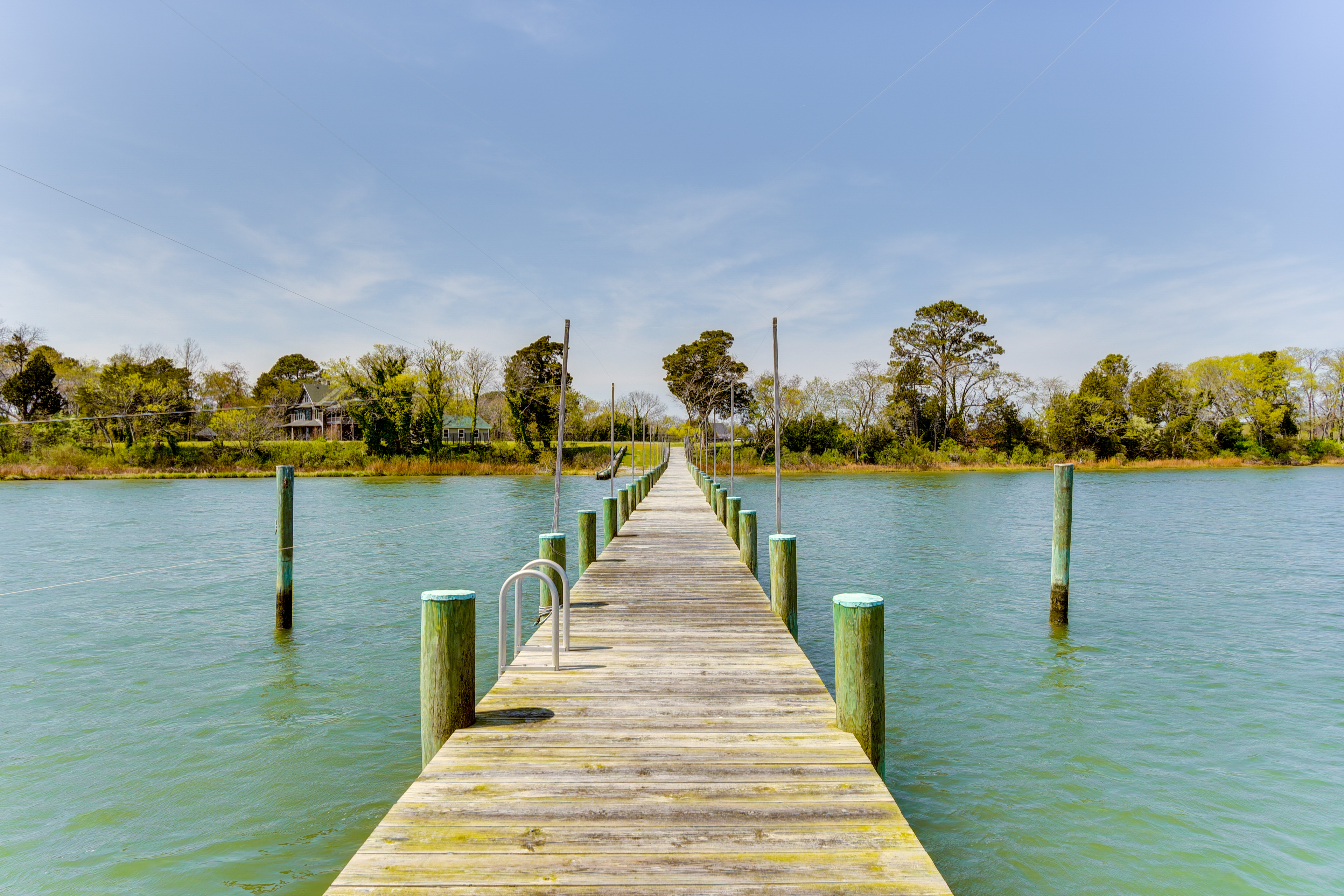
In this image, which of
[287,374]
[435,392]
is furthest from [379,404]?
[287,374]

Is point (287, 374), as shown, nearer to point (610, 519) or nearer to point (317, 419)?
point (317, 419)

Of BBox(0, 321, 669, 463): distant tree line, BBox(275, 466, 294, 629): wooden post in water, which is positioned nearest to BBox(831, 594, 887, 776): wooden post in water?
BBox(275, 466, 294, 629): wooden post in water

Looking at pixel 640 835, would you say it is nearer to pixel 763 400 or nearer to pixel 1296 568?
pixel 1296 568

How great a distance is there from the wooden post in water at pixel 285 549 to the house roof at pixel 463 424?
205 ft

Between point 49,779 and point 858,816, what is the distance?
26.5 ft

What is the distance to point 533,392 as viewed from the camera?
62.9 metres

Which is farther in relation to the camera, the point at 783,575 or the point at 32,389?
the point at 32,389

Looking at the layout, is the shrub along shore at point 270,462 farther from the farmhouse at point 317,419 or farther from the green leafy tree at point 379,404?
the farmhouse at point 317,419

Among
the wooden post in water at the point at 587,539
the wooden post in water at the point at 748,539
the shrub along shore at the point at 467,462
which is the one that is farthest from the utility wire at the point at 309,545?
the shrub along shore at the point at 467,462

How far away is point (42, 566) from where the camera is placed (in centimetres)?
1927

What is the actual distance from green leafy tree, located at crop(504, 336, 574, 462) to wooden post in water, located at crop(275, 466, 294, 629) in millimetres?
48405

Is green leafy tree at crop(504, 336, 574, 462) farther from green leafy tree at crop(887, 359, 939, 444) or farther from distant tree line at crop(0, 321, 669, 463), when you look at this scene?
green leafy tree at crop(887, 359, 939, 444)

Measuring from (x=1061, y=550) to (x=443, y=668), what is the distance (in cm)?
1169

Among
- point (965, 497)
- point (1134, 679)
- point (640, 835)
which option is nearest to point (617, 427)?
point (965, 497)
